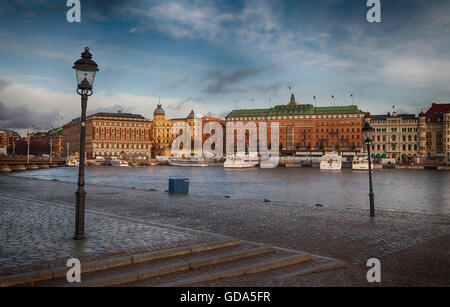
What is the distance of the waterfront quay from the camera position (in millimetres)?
7711

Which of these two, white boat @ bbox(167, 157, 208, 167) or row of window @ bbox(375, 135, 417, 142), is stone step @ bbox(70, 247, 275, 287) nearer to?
white boat @ bbox(167, 157, 208, 167)

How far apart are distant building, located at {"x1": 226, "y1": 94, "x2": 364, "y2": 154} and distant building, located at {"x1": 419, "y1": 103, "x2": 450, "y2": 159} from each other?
75.2 ft

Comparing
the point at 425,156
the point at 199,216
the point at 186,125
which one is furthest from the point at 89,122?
the point at 199,216

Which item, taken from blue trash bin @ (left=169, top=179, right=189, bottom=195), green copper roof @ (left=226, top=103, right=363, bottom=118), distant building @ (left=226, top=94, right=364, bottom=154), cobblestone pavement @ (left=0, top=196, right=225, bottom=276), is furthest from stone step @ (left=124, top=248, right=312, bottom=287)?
green copper roof @ (left=226, top=103, right=363, bottom=118)

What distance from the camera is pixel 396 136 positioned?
140 m

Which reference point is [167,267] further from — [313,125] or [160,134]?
[160,134]

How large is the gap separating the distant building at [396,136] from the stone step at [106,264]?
452 feet

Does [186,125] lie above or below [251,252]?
above

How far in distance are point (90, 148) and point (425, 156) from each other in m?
128

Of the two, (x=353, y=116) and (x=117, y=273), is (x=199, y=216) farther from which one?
(x=353, y=116)

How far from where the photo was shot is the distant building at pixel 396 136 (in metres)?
137

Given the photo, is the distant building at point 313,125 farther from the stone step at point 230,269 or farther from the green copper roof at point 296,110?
the stone step at point 230,269
